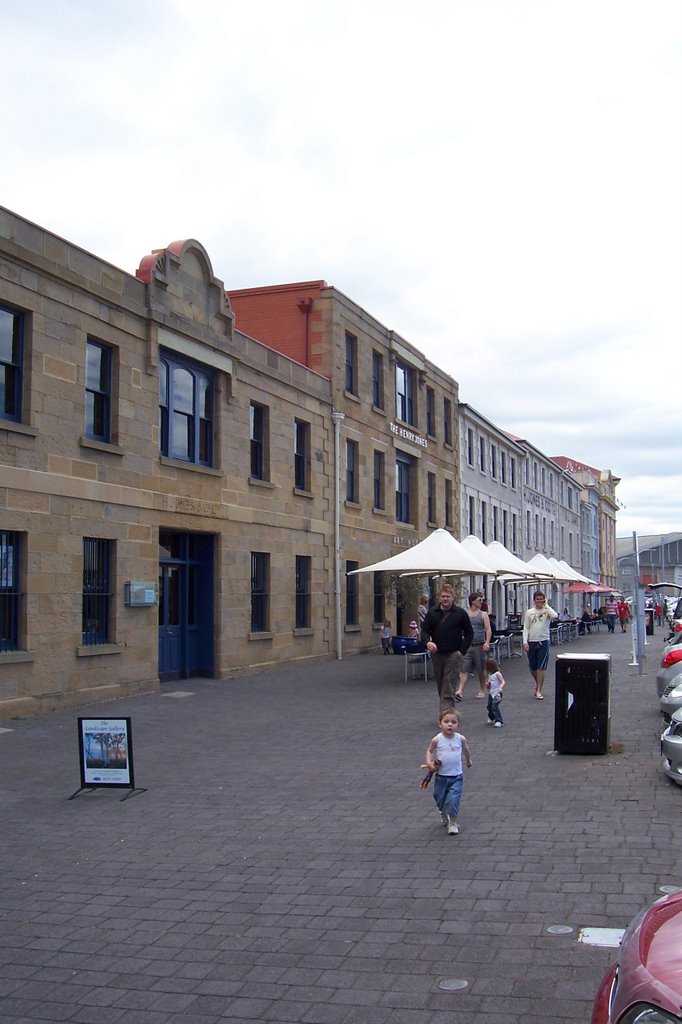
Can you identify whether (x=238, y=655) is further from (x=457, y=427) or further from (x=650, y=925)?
(x=457, y=427)

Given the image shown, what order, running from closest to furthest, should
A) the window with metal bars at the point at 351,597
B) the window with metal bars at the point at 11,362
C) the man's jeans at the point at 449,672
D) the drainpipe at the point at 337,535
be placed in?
1. the man's jeans at the point at 449,672
2. the window with metal bars at the point at 11,362
3. the drainpipe at the point at 337,535
4. the window with metal bars at the point at 351,597

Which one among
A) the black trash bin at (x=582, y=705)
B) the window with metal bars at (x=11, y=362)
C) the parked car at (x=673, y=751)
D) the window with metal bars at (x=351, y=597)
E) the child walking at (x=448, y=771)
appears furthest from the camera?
the window with metal bars at (x=351, y=597)

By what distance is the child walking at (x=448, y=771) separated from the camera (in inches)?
312

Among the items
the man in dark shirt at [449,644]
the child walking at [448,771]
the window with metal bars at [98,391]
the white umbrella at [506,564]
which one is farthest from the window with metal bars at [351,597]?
the child walking at [448,771]

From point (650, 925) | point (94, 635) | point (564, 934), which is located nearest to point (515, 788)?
point (564, 934)

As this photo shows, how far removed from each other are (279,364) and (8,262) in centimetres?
955

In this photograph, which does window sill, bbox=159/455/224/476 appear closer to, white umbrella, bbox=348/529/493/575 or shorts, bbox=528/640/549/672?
white umbrella, bbox=348/529/493/575

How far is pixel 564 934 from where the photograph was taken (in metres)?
5.52

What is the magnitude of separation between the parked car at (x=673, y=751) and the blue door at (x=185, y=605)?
12097 millimetres

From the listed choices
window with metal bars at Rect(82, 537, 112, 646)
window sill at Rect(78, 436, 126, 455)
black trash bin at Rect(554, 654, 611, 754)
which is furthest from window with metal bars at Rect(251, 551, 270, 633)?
black trash bin at Rect(554, 654, 611, 754)

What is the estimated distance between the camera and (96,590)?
17.1m

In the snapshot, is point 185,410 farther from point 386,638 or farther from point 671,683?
point 671,683

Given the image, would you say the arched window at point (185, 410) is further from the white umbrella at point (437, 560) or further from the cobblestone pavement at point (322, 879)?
the cobblestone pavement at point (322, 879)

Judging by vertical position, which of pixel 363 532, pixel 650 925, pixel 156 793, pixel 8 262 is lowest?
pixel 156 793
